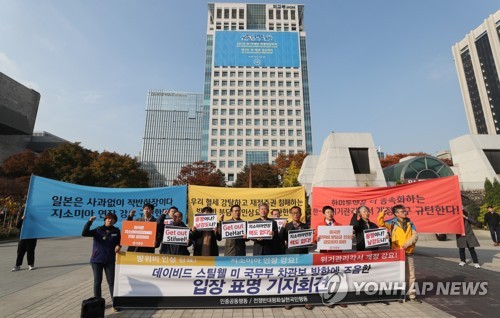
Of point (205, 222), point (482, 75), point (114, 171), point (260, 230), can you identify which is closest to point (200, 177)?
point (114, 171)

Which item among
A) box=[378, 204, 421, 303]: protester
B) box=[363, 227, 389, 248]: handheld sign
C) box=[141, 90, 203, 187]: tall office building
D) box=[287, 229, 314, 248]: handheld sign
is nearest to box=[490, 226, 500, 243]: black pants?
box=[378, 204, 421, 303]: protester

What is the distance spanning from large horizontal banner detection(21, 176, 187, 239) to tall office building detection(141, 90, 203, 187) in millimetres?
104689

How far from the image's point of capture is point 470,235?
811 cm

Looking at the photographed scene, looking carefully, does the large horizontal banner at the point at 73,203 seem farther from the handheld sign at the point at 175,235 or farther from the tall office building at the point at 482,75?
the tall office building at the point at 482,75

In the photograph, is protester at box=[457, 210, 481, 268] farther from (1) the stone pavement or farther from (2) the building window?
(2) the building window

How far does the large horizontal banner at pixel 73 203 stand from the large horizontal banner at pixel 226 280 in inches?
195

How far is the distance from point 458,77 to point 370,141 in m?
111

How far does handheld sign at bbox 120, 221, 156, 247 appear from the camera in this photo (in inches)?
200

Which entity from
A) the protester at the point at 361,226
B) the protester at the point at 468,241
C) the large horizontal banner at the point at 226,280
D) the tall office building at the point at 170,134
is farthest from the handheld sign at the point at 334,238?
the tall office building at the point at 170,134

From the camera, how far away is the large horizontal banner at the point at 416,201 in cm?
823

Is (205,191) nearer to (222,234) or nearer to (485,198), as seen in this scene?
(222,234)

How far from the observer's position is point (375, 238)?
205 inches

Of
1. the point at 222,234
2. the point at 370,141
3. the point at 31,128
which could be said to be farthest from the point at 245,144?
the point at 222,234

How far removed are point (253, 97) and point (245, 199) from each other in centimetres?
7152
